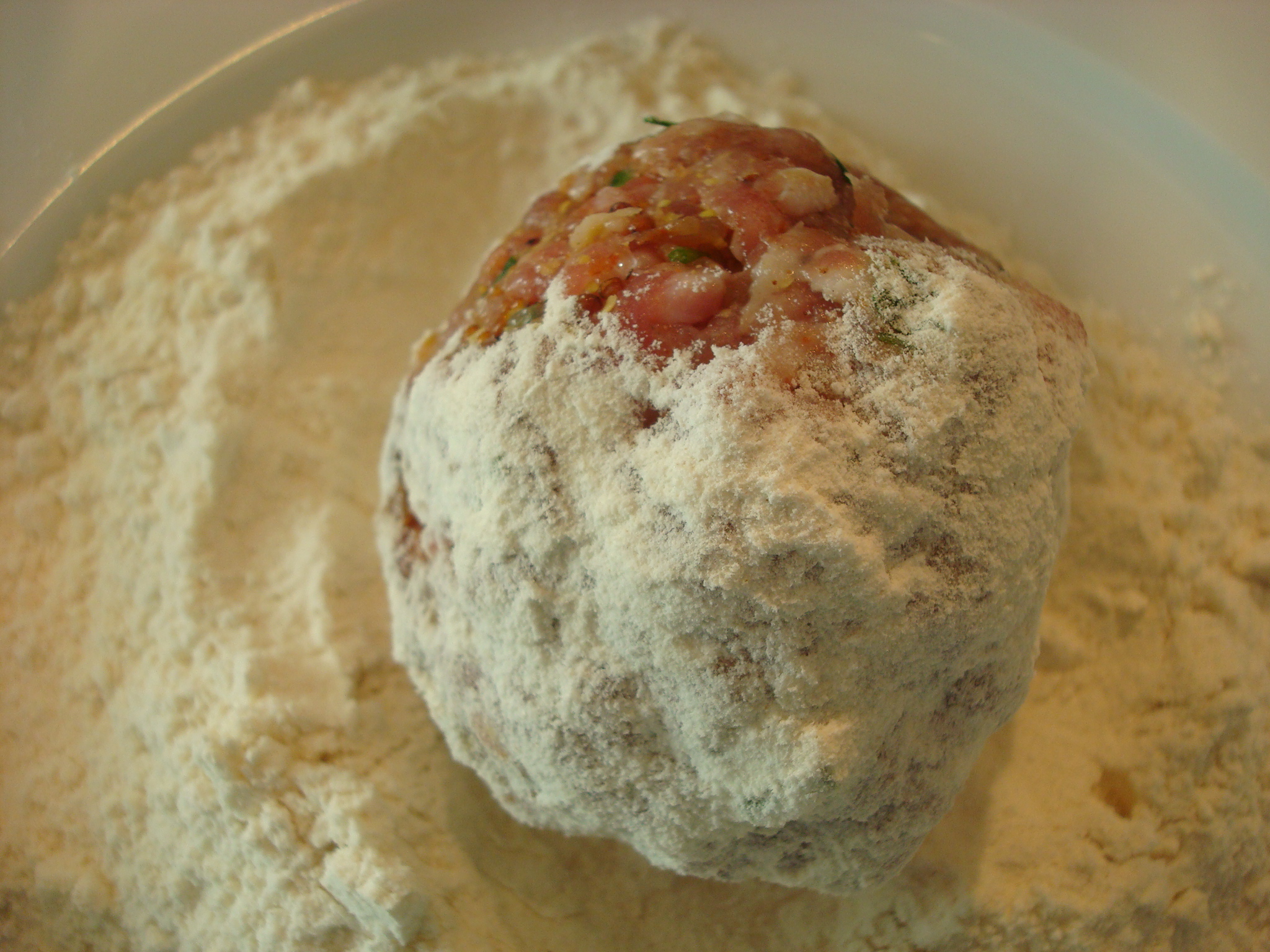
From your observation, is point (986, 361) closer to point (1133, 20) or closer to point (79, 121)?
point (1133, 20)

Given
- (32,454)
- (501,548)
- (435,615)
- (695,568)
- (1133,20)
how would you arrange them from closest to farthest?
(695,568)
(501,548)
(435,615)
(32,454)
(1133,20)

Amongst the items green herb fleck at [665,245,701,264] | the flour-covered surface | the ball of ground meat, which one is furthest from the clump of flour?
the flour-covered surface

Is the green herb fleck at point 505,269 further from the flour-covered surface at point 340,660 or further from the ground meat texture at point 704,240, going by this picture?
the flour-covered surface at point 340,660

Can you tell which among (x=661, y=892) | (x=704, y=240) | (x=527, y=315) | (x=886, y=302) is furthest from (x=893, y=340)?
(x=661, y=892)

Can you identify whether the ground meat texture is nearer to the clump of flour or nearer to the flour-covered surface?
the clump of flour

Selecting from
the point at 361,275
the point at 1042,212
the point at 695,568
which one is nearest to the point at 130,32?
the point at 361,275

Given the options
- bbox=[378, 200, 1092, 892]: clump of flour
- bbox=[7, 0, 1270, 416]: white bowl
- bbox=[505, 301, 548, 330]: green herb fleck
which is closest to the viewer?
bbox=[378, 200, 1092, 892]: clump of flour
